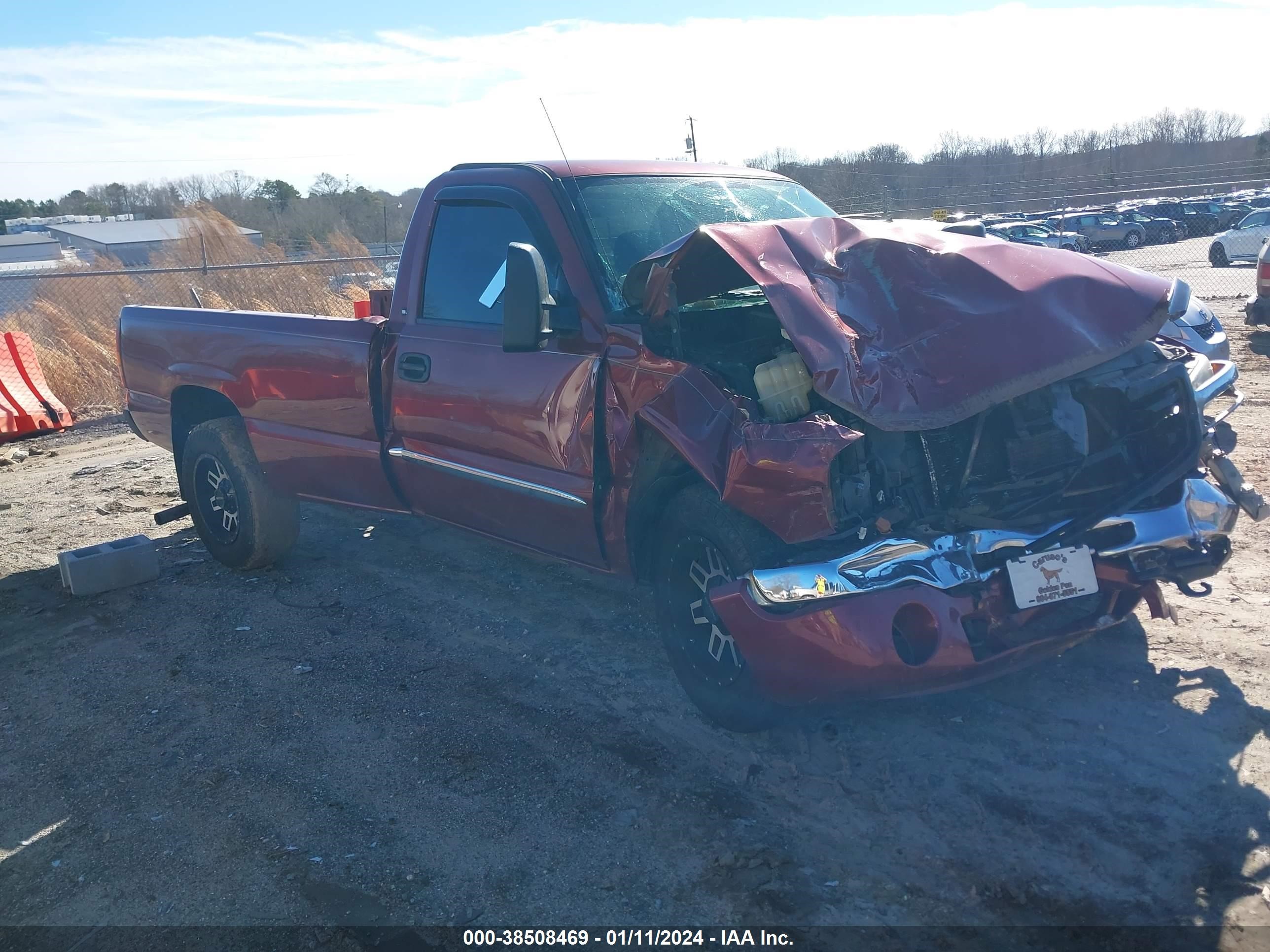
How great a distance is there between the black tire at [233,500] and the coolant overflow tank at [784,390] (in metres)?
3.39

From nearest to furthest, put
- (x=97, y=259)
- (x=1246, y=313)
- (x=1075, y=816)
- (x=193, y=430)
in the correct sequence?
(x=1075, y=816)
(x=193, y=430)
(x=1246, y=313)
(x=97, y=259)

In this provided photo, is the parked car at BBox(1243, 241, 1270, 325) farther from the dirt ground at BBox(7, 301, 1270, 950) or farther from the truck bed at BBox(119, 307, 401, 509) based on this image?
the truck bed at BBox(119, 307, 401, 509)

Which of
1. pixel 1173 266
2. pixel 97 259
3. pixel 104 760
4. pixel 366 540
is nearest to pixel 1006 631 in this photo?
pixel 104 760

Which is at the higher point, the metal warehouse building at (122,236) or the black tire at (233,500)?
the metal warehouse building at (122,236)

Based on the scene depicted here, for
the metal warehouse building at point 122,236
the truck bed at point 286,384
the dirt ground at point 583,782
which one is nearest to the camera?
the dirt ground at point 583,782

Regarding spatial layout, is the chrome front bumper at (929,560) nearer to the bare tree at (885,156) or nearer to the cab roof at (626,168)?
the cab roof at (626,168)

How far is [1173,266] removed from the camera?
24328 millimetres

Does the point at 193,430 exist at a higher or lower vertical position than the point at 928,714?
higher

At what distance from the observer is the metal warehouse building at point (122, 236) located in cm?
3450

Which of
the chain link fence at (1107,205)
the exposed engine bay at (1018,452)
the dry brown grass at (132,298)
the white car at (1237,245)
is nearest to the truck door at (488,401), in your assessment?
the exposed engine bay at (1018,452)

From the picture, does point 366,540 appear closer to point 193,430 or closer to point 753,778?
point 193,430

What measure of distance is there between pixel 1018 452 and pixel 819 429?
0.71 m

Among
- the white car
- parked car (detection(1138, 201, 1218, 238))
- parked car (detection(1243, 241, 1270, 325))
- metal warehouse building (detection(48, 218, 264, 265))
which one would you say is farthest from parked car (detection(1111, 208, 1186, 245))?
metal warehouse building (detection(48, 218, 264, 265))

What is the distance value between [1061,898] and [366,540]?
4984mm
